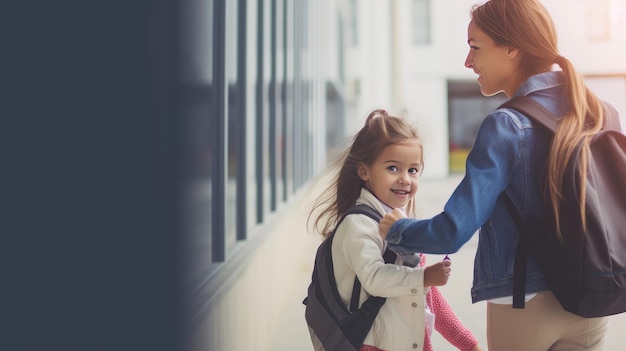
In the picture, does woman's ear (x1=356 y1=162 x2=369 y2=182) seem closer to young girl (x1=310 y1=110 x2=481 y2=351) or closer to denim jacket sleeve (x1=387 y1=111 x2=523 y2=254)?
young girl (x1=310 y1=110 x2=481 y2=351)

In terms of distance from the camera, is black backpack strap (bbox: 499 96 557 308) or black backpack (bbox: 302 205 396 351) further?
black backpack (bbox: 302 205 396 351)

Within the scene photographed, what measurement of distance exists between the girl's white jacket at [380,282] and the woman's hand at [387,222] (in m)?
0.09

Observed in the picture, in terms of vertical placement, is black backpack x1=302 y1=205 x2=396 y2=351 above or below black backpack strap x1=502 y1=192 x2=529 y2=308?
below

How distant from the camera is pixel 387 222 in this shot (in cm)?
189

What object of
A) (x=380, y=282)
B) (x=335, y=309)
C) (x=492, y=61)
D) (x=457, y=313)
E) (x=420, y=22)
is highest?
(x=420, y=22)

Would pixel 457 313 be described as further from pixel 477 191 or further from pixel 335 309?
pixel 477 191

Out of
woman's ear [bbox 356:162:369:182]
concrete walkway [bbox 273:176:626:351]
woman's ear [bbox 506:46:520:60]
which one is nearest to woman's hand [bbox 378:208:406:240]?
woman's ear [bbox 356:162:369:182]

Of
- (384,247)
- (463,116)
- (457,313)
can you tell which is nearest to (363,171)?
(384,247)

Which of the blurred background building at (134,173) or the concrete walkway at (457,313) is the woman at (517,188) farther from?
the concrete walkway at (457,313)

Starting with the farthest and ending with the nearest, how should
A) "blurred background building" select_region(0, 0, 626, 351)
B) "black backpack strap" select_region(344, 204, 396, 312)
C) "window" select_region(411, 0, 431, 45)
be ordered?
1. "window" select_region(411, 0, 431, 45)
2. "black backpack strap" select_region(344, 204, 396, 312)
3. "blurred background building" select_region(0, 0, 626, 351)

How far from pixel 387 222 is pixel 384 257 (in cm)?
17

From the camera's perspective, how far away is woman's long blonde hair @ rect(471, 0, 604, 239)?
→ 1.71 metres

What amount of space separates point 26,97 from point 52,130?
0.10 m

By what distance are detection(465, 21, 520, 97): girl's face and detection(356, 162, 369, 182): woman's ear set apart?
Answer: 43 cm
